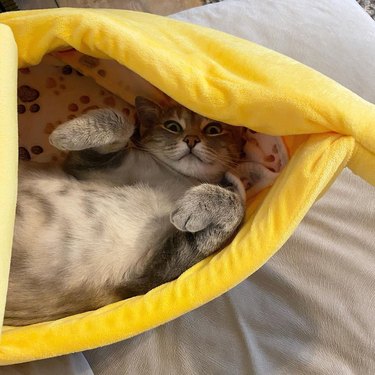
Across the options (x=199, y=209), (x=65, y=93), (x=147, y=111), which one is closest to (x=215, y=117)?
(x=199, y=209)

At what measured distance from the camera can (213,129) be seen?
37.3 inches

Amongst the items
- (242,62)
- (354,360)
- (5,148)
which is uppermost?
(242,62)

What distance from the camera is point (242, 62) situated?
74 centimetres

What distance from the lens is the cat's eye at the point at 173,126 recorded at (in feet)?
3.17

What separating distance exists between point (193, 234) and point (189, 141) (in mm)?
227

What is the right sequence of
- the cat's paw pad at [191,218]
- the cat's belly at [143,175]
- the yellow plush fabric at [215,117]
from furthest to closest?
1. the cat's belly at [143,175]
2. the cat's paw pad at [191,218]
3. the yellow plush fabric at [215,117]

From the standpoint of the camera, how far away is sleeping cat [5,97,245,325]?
2.48 ft

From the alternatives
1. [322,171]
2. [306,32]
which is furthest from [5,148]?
[306,32]

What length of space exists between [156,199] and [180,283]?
197 mm

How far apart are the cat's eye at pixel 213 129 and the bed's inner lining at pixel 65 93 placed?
0.05m

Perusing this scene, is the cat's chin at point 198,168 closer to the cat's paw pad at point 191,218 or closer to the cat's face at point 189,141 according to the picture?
the cat's face at point 189,141

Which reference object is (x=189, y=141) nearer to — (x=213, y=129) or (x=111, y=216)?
(x=213, y=129)

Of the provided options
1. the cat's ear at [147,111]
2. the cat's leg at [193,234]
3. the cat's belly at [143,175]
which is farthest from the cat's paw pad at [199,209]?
the cat's ear at [147,111]

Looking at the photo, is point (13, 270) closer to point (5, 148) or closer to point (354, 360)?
point (5, 148)
